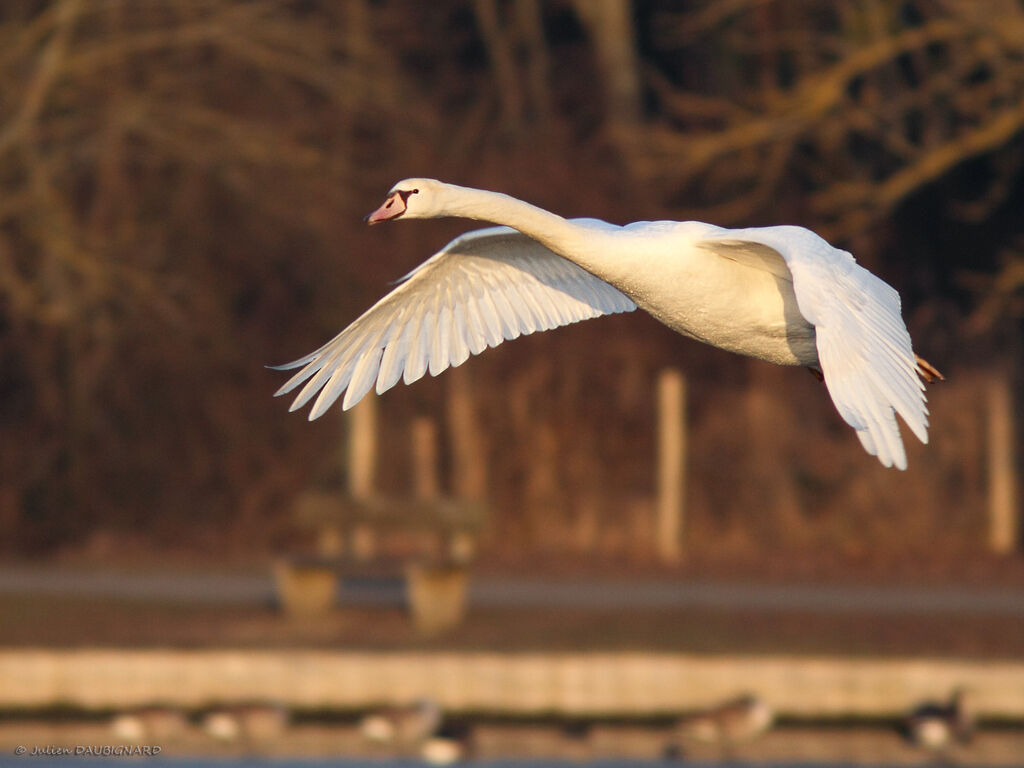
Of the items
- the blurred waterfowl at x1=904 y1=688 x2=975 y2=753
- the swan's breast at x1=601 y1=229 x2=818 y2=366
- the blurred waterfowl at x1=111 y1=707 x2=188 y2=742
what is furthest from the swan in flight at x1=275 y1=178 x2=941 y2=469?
the blurred waterfowl at x1=111 y1=707 x2=188 y2=742

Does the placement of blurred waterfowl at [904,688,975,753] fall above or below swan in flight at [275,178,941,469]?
below

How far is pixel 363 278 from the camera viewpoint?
1716 cm

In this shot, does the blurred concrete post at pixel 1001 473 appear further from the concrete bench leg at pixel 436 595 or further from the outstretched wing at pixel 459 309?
the outstretched wing at pixel 459 309

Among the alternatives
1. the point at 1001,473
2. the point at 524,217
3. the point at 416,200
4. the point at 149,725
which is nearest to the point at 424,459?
the point at 1001,473

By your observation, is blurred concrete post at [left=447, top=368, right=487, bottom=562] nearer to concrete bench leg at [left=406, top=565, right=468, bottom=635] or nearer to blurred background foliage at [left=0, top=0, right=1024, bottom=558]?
blurred background foliage at [left=0, top=0, right=1024, bottom=558]

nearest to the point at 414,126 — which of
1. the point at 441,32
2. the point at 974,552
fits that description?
the point at 441,32

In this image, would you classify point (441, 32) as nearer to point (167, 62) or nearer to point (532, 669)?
point (167, 62)

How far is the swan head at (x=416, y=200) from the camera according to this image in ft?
19.3

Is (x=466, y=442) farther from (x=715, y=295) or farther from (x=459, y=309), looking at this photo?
(x=715, y=295)

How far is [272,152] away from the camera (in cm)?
1502

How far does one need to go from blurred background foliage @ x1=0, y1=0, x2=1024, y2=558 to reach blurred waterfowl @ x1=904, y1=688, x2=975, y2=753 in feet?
15.0

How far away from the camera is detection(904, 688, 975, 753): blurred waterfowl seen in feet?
32.9

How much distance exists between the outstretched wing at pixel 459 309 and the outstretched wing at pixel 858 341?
1323 millimetres

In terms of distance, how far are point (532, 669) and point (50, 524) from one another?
764 cm
